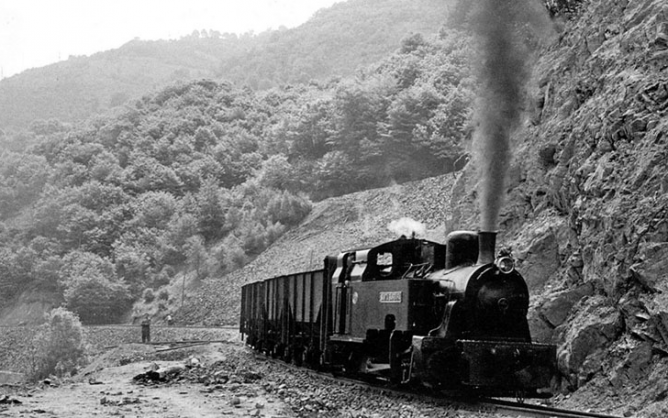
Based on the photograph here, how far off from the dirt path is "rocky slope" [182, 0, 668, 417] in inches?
207

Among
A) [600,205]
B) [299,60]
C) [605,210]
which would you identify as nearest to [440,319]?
[605,210]

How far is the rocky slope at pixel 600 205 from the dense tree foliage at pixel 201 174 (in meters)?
22.2

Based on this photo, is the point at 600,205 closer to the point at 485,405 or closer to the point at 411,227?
the point at 485,405

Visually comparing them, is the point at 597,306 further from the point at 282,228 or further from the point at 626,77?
the point at 282,228

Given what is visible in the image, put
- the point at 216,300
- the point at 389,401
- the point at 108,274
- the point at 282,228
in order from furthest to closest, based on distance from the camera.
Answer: the point at 108,274, the point at 282,228, the point at 216,300, the point at 389,401

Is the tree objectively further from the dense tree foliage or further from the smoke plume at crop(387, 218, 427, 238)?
the smoke plume at crop(387, 218, 427, 238)

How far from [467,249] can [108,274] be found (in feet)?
185

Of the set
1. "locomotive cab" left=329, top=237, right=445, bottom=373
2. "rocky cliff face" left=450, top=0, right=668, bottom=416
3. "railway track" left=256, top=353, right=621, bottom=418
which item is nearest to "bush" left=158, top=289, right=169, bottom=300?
"rocky cliff face" left=450, top=0, right=668, bottom=416

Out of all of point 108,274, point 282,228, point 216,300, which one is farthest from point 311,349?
point 108,274

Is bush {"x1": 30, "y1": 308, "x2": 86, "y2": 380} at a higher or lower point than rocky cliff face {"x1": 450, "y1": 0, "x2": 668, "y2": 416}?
lower

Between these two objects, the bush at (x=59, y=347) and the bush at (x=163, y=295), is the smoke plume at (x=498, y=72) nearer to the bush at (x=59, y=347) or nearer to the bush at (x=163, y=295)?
the bush at (x=59, y=347)

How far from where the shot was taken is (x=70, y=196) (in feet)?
283

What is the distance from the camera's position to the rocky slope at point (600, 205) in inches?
530

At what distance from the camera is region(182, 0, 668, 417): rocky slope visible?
13461 millimetres
